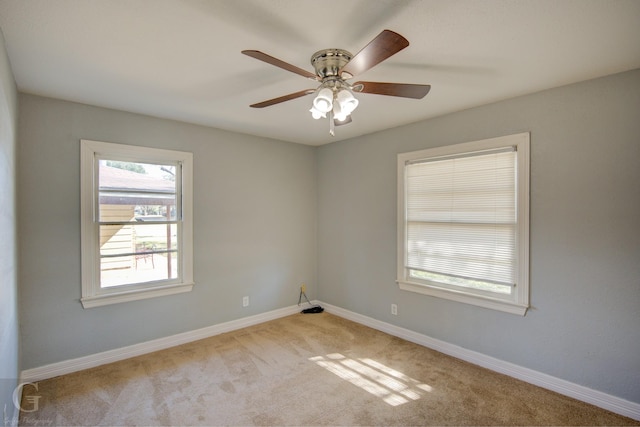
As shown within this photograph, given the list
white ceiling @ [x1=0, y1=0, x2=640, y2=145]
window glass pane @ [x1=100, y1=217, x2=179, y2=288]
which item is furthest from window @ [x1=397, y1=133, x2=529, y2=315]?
window glass pane @ [x1=100, y1=217, x2=179, y2=288]

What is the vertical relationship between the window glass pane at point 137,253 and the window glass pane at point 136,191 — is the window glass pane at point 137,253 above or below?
below

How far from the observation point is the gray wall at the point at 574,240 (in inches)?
85.4

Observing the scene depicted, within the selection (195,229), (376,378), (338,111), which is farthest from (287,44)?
(376,378)

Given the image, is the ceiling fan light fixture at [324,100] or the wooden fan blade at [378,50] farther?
the ceiling fan light fixture at [324,100]

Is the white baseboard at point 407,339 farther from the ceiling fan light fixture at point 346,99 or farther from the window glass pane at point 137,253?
the ceiling fan light fixture at point 346,99

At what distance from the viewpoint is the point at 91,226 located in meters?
2.83

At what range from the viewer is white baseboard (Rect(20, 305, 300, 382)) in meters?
2.60

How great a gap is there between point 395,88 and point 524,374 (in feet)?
8.54

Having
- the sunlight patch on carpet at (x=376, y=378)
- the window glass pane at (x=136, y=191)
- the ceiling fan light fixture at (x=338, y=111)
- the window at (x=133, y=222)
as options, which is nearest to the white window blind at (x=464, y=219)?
the sunlight patch on carpet at (x=376, y=378)

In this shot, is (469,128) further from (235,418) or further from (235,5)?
(235,418)

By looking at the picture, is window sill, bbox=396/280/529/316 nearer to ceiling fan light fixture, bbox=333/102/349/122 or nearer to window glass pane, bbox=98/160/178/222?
ceiling fan light fixture, bbox=333/102/349/122

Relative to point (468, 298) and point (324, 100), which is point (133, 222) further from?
point (468, 298)

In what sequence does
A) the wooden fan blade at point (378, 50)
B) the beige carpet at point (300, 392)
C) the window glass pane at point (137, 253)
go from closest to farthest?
the wooden fan blade at point (378, 50) → the beige carpet at point (300, 392) → the window glass pane at point (137, 253)

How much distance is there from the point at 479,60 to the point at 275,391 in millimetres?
2857
